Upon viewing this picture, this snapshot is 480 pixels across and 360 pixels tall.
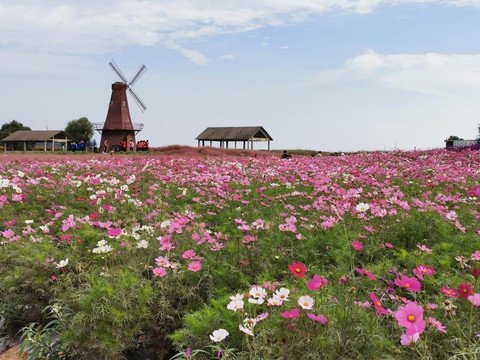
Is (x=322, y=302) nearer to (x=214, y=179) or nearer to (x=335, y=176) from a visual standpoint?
(x=214, y=179)

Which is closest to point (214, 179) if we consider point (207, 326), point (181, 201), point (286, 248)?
point (181, 201)

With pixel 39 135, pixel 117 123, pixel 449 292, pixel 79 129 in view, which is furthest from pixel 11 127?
pixel 449 292

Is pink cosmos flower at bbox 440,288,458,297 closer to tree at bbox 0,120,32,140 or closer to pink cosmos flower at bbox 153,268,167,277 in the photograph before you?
pink cosmos flower at bbox 153,268,167,277

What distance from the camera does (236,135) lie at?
144 ft

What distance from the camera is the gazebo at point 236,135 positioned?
1704 inches

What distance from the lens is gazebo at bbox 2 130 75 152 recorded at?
60875 millimetres

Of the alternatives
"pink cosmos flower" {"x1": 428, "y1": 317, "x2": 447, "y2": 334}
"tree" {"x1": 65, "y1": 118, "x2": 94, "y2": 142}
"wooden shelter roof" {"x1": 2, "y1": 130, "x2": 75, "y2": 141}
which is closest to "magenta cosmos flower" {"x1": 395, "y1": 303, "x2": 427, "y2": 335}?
"pink cosmos flower" {"x1": 428, "y1": 317, "x2": 447, "y2": 334}

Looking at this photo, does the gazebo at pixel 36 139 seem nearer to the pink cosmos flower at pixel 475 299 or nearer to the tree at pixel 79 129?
the tree at pixel 79 129

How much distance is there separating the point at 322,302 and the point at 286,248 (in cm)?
173

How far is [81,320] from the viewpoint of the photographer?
324 cm

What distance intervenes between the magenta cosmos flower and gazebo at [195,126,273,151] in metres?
40.9

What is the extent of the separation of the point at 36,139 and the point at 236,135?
116ft

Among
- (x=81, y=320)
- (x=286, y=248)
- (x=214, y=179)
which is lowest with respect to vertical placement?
(x=81, y=320)

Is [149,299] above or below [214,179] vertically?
below
